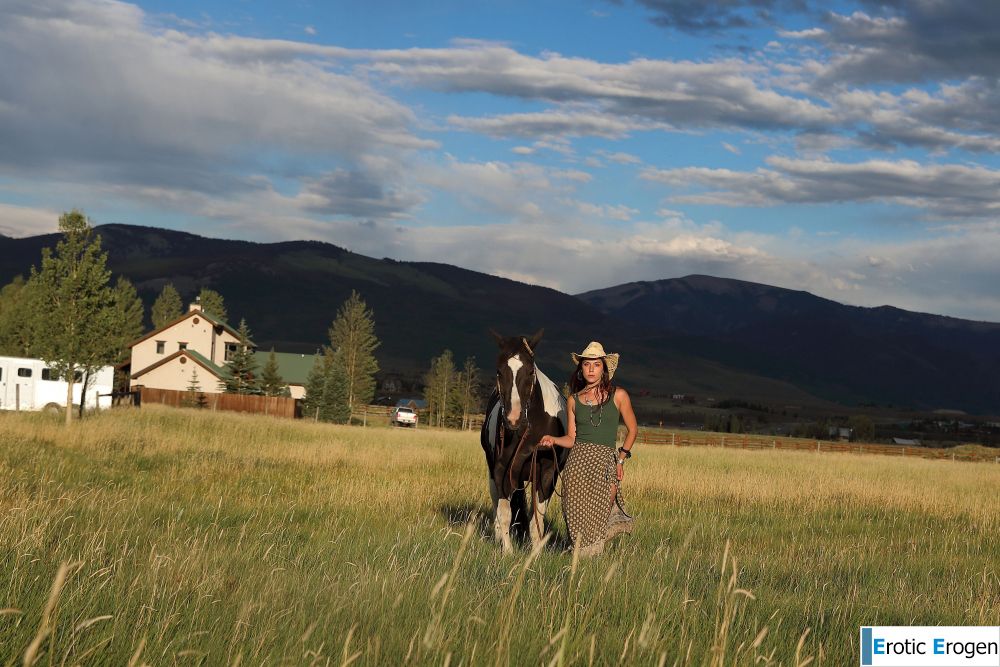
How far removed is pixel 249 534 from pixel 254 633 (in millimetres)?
5927

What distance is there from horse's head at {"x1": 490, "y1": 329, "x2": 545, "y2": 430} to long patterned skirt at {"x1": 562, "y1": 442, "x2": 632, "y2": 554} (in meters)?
0.76

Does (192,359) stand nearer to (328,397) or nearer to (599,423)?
(328,397)

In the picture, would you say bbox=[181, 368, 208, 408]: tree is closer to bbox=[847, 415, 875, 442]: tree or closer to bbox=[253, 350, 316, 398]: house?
bbox=[253, 350, 316, 398]: house

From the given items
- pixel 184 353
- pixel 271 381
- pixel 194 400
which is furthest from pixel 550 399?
pixel 184 353

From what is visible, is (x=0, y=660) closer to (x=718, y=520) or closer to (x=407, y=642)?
(x=407, y=642)

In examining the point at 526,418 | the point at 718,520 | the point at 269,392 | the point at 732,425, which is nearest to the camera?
the point at 526,418

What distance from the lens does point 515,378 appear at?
32.1 ft

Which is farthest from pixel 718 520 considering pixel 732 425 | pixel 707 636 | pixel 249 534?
pixel 732 425

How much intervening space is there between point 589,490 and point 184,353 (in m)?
75.9

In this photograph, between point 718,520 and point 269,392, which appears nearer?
point 718,520

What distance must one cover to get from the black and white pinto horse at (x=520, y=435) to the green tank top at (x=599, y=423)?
49 cm

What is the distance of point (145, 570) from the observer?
19.1 feet

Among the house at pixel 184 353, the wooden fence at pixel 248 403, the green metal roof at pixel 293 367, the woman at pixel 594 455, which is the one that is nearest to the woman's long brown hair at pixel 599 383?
the woman at pixel 594 455

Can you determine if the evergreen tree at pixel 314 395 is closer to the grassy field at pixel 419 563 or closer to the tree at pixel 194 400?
the tree at pixel 194 400
